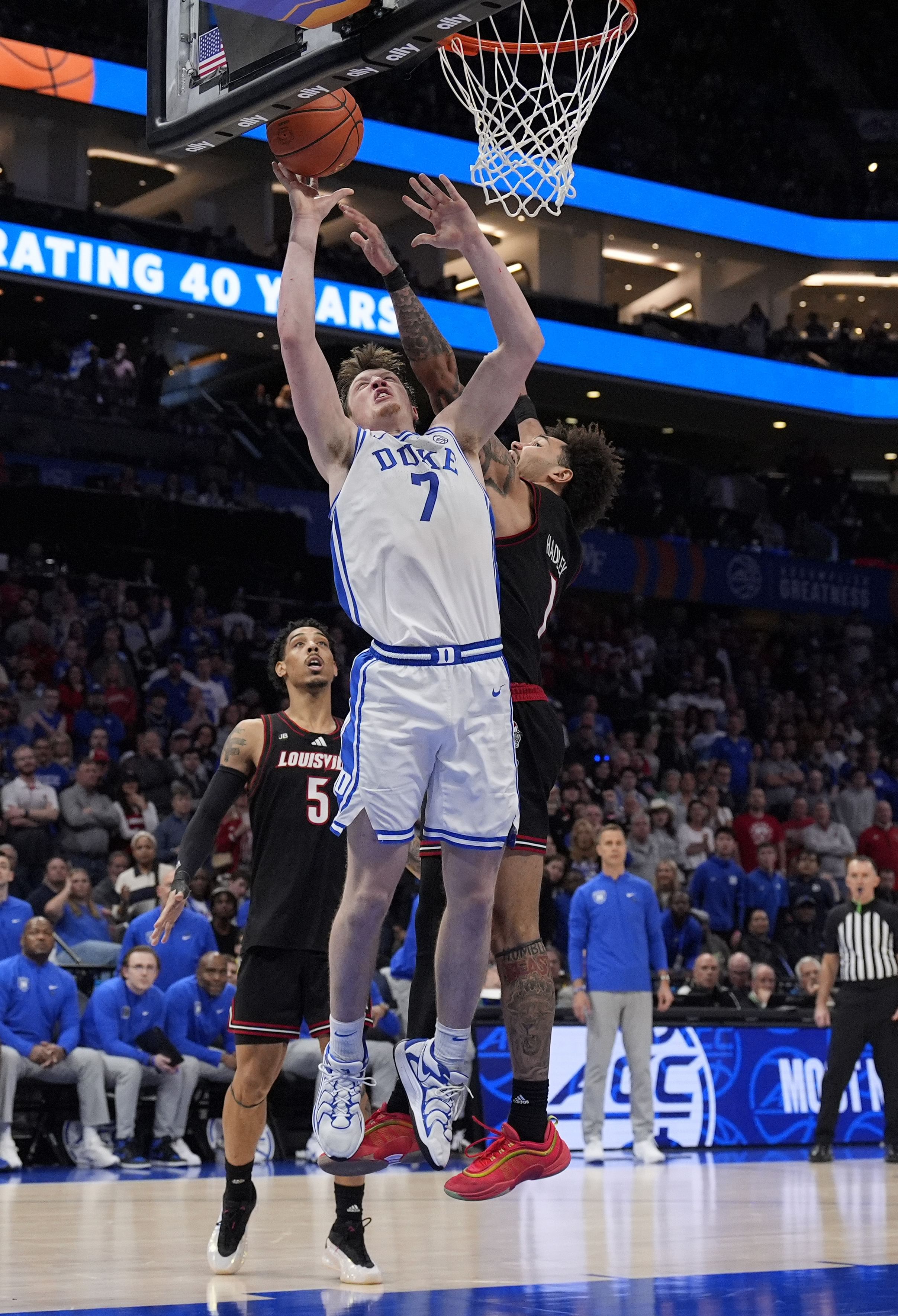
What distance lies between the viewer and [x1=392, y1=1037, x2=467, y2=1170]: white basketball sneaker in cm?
512

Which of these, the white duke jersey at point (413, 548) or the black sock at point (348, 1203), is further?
the black sock at point (348, 1203)

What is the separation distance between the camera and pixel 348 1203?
6820 mm

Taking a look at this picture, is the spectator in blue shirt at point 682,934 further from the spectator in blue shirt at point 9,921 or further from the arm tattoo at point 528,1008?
the arm tattoo at point 528,1008

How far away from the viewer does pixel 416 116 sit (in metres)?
26.5

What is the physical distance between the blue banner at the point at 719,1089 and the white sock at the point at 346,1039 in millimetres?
8152

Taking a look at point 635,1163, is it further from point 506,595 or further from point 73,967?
point 506,595

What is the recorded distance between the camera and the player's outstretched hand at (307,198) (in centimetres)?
527

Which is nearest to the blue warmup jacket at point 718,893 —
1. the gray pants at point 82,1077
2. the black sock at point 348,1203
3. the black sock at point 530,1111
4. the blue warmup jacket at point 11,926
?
the gray pants at point 82,1077

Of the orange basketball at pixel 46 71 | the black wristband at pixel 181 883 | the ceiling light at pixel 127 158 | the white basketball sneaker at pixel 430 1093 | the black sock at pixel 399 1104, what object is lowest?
the black sock at pixel 399 1104

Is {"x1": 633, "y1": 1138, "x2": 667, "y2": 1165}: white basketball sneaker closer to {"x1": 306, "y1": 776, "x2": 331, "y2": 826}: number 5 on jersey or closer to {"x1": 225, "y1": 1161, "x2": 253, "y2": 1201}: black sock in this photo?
{"x1": 225, "y1": 1161, "x2": 253, "y2": 1201}: black sock

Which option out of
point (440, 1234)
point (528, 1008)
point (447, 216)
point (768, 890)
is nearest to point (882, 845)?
point (768, 890)

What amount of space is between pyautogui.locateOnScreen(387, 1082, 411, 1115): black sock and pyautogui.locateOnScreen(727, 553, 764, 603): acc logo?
22.4 metres

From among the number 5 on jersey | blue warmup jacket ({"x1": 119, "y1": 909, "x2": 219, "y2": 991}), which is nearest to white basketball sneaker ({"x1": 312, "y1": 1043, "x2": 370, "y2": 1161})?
the number 5 on jersey

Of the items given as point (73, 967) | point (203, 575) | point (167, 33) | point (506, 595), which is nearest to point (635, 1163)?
point (73, 967)
